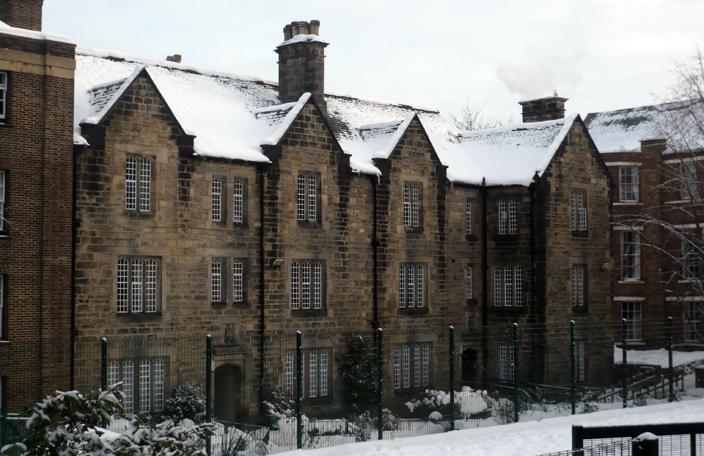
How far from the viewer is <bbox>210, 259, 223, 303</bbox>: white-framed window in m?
28.9

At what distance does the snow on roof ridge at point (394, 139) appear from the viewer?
1323 inches

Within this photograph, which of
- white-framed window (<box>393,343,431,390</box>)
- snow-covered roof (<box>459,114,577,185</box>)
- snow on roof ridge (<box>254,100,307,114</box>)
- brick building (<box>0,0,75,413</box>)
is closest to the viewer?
brick building (<box>0,0,75,413</box>)

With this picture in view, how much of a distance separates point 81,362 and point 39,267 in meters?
2.86

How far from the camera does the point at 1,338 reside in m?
24.0

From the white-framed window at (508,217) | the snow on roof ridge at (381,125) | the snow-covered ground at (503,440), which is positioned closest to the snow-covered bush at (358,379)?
the snow-covered ground at (503,440)

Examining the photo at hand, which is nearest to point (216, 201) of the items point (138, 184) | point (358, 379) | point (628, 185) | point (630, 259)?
point (138, 184)

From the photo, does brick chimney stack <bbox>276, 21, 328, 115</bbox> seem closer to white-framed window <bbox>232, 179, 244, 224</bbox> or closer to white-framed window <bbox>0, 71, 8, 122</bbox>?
white-framed window <bbox>232, 179, 244, 224</bbox>

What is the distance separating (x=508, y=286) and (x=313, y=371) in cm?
1061

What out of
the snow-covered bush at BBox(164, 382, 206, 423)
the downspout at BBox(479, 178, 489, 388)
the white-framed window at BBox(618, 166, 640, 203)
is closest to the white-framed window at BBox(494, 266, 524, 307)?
the downspout at BBox(479, 178, 489, 388)

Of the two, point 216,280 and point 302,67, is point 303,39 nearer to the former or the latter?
point 302,67

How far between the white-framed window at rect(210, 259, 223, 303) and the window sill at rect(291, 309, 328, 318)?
285 cm

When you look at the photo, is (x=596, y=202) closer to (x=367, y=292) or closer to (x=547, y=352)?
(x=547, y=352)

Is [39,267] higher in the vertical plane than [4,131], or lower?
lower

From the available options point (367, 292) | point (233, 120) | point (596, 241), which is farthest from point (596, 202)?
point (233, 120)
